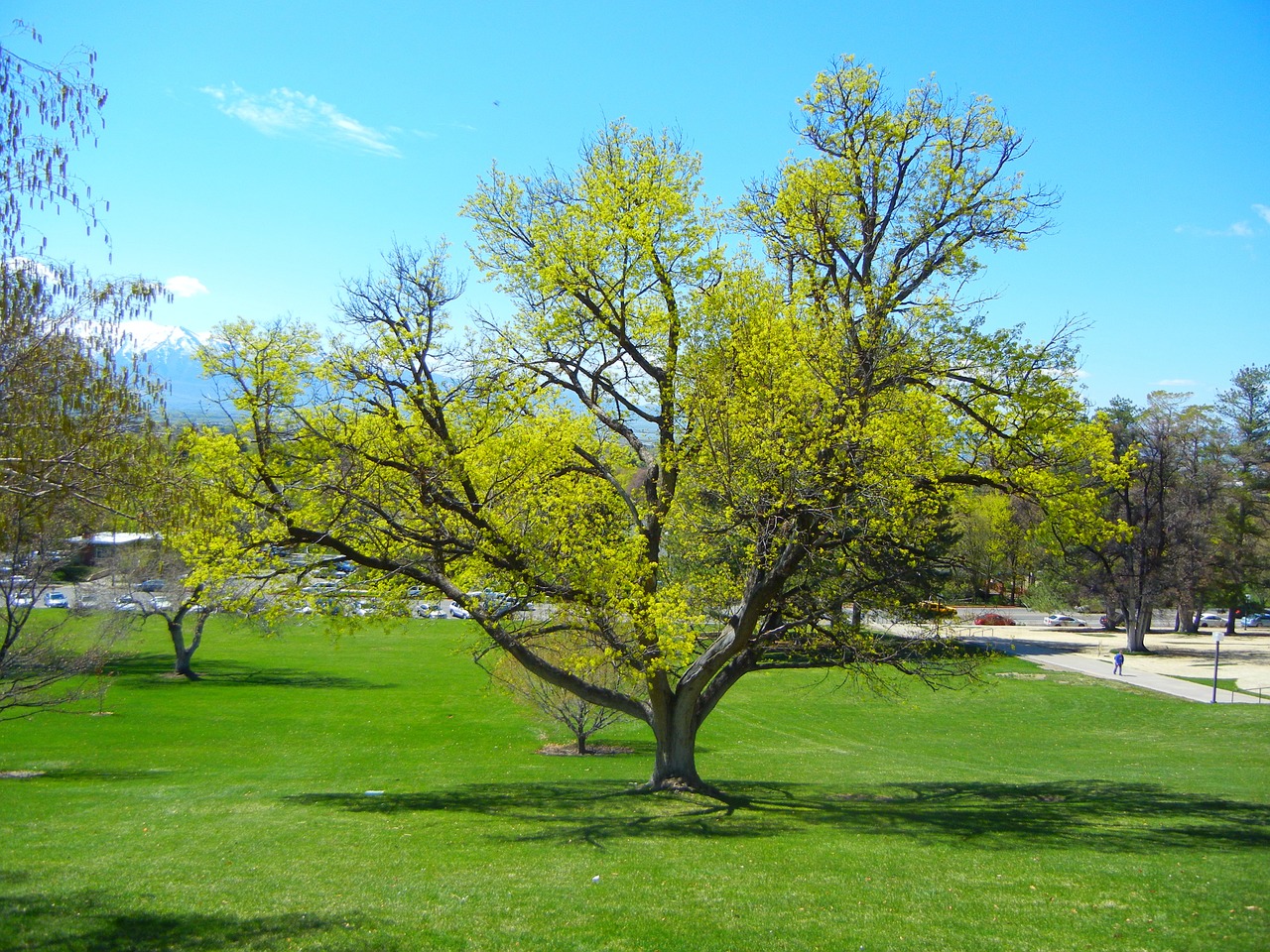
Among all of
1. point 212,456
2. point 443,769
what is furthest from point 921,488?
point 443,769

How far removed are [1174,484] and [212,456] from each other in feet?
167

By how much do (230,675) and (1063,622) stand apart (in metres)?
64.1

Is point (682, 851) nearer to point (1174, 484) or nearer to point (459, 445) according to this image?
point (459, 445)

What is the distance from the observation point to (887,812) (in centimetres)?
1364

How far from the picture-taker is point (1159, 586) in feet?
157

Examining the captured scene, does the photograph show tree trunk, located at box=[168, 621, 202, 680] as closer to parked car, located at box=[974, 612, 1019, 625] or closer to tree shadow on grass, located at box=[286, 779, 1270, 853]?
tree shadow on grass, located at box=[286, 779, 1270, 853]

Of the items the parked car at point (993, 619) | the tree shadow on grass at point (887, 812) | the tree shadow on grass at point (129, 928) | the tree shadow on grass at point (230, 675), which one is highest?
the tree shadow on grass at point (129, 928)

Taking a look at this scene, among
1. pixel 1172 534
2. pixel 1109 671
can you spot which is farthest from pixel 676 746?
pixel 1172 534

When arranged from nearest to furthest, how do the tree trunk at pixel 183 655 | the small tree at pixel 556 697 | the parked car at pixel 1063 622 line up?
the small tree at pixel 556 697
the tree trunk at pixel 183 655
the parked car at pixel 1063 622

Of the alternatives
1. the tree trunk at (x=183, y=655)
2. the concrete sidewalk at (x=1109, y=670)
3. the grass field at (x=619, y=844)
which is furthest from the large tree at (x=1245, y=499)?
the tree trunk at (x=183, y=655)

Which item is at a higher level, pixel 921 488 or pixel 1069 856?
pixel 921 488

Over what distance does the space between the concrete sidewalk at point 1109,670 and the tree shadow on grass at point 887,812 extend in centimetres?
2202

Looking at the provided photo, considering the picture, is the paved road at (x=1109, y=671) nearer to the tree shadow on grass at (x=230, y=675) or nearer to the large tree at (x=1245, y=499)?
the large tree at (x=1245, y=499)

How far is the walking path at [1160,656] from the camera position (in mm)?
36906
